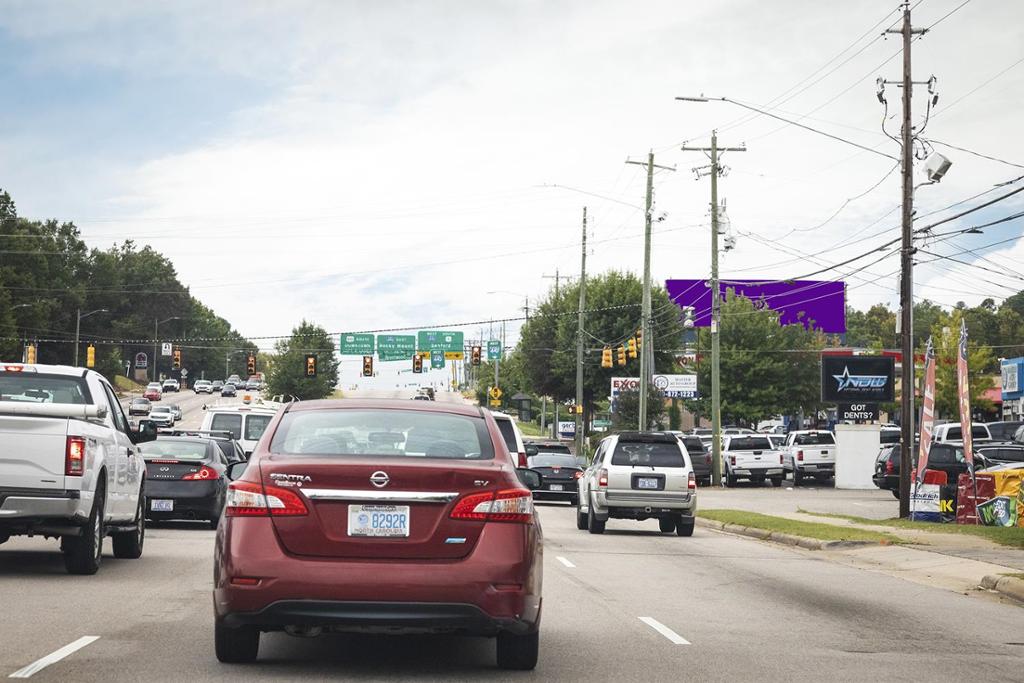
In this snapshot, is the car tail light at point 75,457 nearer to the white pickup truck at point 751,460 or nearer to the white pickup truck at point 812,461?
the white pickup truck at point 751,460

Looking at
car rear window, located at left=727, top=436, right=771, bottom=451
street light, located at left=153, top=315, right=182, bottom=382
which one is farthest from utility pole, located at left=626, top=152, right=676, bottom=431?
street light, located at left=153, top=315, right=182, bottom=382

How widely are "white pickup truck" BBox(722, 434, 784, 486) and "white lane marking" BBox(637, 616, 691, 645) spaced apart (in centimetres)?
4001

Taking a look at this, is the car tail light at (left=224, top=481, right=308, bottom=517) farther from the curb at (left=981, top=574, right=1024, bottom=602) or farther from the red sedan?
the curb at (left=981, top=574, right=1024, bottom=602)

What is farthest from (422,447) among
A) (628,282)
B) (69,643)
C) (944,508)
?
(628,282)

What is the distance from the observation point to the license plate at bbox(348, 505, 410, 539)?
319 inches

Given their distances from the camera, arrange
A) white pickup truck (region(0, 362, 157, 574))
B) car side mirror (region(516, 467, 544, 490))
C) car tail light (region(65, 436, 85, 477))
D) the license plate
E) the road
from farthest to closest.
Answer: car tail light (region(65, 436, 85, 477)) → white pickup truck (region(0, 362, 157, 574)) → car side mirror (region(516, 467, 544, 490)) → the road → the license plate

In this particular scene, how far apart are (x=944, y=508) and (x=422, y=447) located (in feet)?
73.6

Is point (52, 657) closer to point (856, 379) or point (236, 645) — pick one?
point (236, 645)

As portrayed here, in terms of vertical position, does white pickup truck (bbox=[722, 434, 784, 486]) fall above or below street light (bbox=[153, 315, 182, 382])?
below

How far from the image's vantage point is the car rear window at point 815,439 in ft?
181

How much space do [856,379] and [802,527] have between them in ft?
90.7

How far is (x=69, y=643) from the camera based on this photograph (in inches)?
377

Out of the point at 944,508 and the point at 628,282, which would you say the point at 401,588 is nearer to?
the point at 944,508

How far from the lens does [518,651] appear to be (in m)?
8.83
